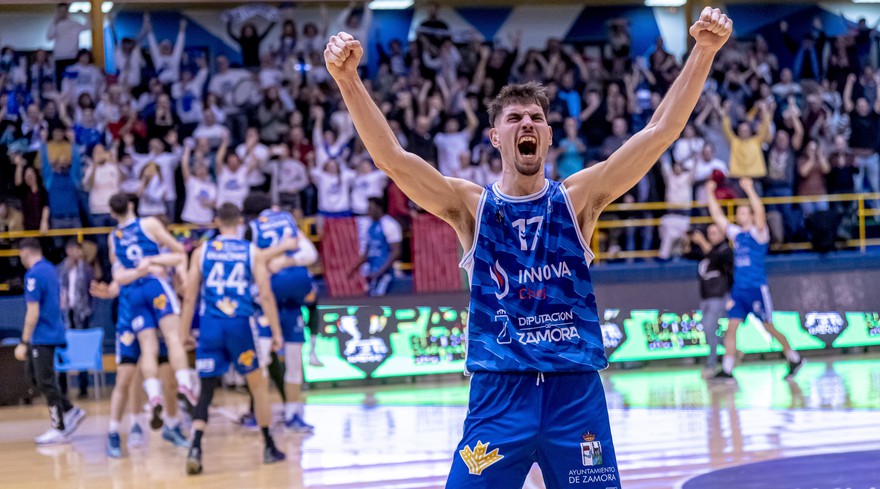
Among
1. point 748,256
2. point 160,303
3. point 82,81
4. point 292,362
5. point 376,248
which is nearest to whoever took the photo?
point 160,303

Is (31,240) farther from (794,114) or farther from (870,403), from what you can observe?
(794,114)

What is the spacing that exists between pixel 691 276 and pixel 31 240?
863 cm

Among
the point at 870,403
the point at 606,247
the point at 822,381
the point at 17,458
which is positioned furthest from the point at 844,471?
the point at 606,247

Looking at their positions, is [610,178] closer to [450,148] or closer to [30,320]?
[30,320]

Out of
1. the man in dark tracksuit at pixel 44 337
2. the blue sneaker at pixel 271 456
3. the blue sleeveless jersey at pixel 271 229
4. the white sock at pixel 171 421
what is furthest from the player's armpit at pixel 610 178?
the man in dark tracksuit at pixel 44 337

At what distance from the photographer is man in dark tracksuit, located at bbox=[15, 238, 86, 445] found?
10.9m

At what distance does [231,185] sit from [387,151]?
36.6 feet

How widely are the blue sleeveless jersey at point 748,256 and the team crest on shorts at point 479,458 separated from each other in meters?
9.58

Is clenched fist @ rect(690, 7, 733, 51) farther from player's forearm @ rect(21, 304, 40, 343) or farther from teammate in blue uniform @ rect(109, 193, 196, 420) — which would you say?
player's forearm @ rect(21, 304, 40, 343)

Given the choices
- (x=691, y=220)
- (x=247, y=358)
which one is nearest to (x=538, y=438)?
(x=247, y=358)

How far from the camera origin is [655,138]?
13.6 feet

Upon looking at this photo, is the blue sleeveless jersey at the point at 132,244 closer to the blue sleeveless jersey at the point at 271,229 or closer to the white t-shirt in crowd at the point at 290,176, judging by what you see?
the blue sleeveless jersey at the point at 271,229

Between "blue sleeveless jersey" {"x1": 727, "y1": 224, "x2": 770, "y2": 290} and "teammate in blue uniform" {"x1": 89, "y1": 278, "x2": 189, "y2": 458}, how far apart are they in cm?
629

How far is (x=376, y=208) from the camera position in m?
14.7
